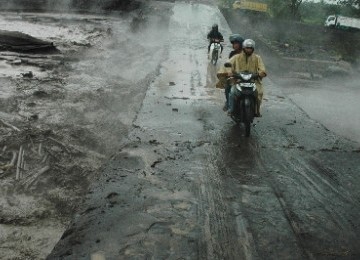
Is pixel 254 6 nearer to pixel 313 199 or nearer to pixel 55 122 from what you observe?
pixel 55 122

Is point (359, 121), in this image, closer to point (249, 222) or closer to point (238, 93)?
point (238, 93)

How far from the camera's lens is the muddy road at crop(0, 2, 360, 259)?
3959 mm

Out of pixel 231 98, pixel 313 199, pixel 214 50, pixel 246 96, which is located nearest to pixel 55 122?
pixel 231 98

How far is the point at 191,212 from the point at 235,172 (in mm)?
1483

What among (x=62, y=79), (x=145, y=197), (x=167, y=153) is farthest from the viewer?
(x=62, y=79)

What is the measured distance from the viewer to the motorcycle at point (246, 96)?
286 inches

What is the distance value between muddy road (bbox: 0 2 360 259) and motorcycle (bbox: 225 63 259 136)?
42 cm

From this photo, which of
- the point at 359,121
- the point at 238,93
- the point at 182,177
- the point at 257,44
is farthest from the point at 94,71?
the point at 257,44

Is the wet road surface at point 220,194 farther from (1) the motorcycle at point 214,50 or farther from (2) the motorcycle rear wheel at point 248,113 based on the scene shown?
(1) the motorcycle at point 214,50

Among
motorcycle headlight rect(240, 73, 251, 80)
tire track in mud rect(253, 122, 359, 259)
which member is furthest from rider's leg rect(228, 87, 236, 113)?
tire track in mud rect(253, 122, 359, 259)

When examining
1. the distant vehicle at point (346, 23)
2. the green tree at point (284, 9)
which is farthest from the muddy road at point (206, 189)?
the green tree at point (284, 9)

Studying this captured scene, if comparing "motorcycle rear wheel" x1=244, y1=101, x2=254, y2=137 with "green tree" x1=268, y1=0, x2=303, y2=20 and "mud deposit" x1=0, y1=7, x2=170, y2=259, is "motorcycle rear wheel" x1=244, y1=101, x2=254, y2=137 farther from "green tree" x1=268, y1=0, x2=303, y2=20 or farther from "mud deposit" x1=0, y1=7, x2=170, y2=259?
"green tree" x1=268, y1=0, x2=303, y2=20

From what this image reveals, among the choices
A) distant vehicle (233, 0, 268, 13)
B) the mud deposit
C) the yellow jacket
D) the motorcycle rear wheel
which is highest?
distant vehicle (233, 0, 268, 13)

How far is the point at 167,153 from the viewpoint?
6.36 metres
